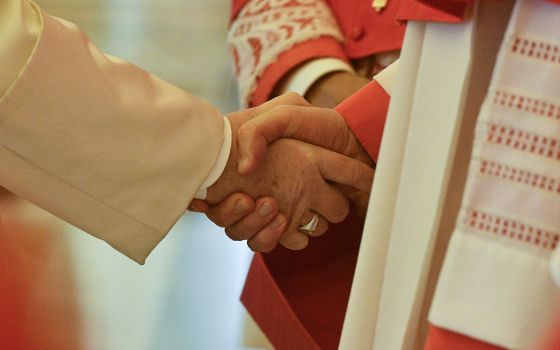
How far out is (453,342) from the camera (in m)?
0.49

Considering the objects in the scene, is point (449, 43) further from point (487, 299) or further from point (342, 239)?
point (342, 239)

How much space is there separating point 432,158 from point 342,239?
0.42 metres

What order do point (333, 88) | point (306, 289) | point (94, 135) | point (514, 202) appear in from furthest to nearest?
1. point (333, 88)
2. point (306, 289)
3. point (94, 135)
4. point (514, 202)

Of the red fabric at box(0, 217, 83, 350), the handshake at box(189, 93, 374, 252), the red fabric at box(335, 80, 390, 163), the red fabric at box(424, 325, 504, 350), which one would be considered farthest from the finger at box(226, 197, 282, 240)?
the red fabric at box(424, 325, 504, 350)

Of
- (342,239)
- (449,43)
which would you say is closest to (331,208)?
(342,239)

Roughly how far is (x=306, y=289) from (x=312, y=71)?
30 cm

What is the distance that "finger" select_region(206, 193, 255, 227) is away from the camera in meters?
0.79

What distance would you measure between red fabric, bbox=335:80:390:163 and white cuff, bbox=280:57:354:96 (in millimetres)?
201

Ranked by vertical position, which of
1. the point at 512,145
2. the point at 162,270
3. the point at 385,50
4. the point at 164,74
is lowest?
the point at 162,270

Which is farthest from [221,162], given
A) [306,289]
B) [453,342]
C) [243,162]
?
[453,342]

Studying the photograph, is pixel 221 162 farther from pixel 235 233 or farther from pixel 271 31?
pixel 271 31

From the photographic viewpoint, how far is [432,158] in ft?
1.70

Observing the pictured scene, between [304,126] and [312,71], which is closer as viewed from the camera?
[304,126]

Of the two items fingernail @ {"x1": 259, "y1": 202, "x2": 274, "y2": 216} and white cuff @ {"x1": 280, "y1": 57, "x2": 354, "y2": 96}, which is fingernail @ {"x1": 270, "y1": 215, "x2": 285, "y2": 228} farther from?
white cuff @ {"x1": 280, "y1": 57, "x2": 354, "y2": 96}
